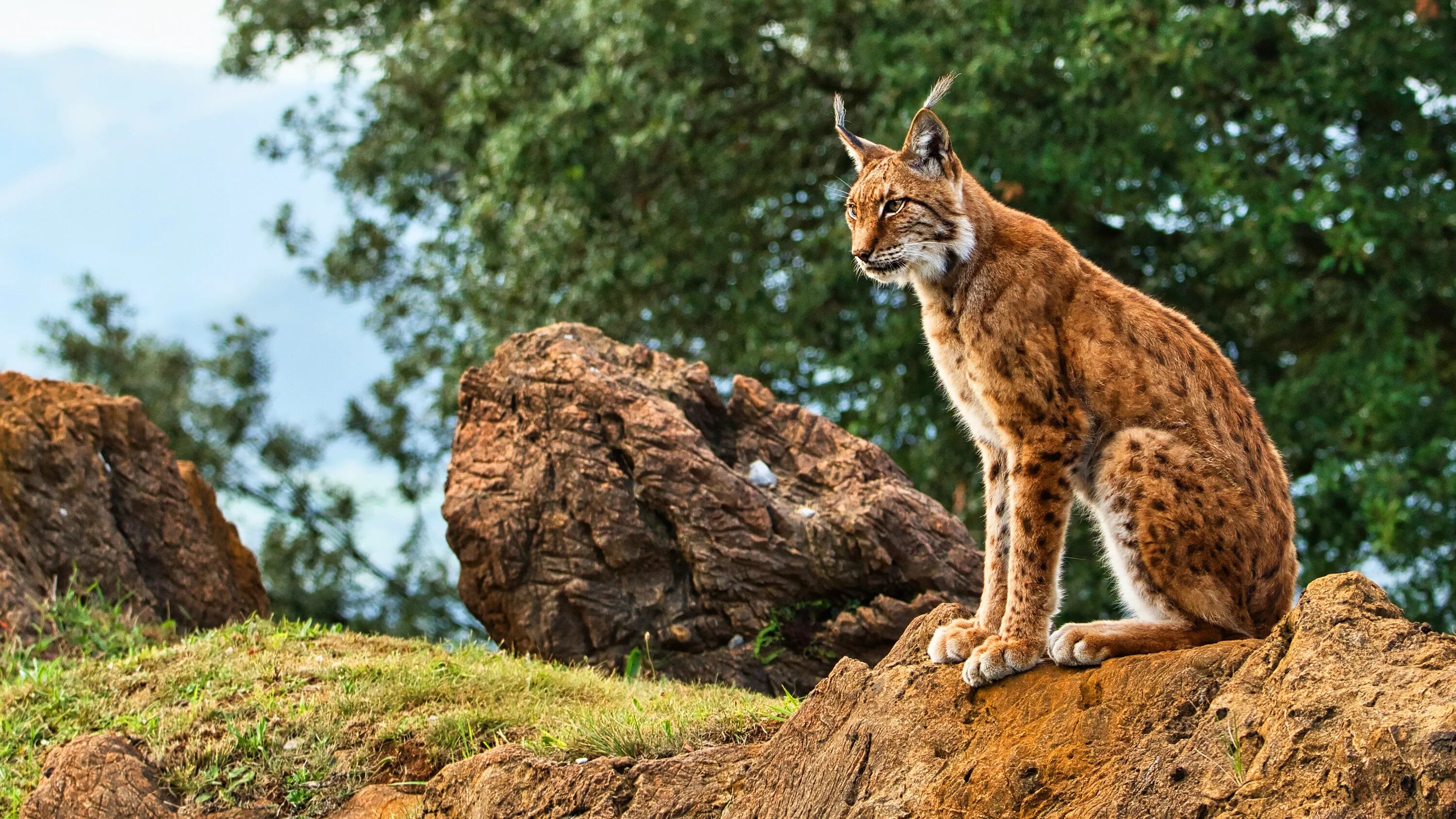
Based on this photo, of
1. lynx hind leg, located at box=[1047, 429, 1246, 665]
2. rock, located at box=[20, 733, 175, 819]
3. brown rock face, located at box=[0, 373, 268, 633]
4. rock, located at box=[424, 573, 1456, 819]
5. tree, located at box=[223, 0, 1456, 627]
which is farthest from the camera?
tree, located at box=[223, 0, 1456, 627]

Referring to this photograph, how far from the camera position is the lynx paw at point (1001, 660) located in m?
5.44

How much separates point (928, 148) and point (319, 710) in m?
4.39

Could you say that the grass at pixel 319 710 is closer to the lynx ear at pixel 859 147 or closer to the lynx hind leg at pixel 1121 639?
the lynx hind leg at pixel 1121 639

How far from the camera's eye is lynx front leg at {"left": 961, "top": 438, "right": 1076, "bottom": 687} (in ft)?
18.5

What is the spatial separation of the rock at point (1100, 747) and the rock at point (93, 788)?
1.58 meters

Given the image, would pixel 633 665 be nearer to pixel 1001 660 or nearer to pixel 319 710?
pixel 319 710

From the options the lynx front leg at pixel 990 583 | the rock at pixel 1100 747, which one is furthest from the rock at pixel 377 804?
the lynx front leg at pixel 990 583

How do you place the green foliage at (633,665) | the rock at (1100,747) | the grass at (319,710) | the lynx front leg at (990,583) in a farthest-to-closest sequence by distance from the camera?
1. the green foliage at (633,665)
2. the grass at (319,710)
3. the lynx front leg at (990,583)
4. the rock at (1100,747)

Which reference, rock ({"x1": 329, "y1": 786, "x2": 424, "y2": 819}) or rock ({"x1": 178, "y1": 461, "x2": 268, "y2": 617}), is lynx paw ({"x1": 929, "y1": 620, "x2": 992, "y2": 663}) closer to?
rock ({"x1": 329, "y1": 786, "x2": 424, "y2": 819})

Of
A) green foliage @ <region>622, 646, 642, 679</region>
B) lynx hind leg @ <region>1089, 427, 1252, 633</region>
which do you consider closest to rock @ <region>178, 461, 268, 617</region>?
green foliage @ <region>622, 646, 642, 679</region>

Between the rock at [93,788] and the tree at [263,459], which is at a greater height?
the tree at [263,459]

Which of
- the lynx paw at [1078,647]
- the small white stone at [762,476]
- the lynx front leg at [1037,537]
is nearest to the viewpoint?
the lynx paw at [1078,647]

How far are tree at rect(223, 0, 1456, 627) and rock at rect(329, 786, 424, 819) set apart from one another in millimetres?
8485

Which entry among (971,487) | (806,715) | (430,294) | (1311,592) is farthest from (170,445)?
(1311,592)
